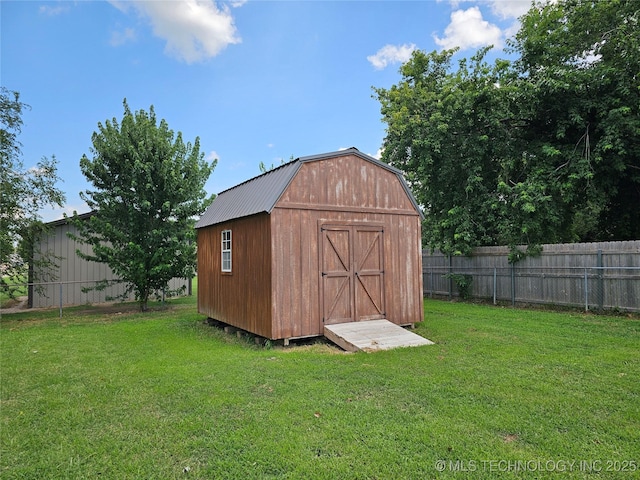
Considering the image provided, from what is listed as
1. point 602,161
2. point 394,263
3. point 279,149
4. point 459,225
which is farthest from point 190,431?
point 279,149

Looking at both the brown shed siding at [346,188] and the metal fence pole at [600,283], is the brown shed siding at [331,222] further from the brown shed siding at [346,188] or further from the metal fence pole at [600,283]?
the metal fence pole at [600,283]

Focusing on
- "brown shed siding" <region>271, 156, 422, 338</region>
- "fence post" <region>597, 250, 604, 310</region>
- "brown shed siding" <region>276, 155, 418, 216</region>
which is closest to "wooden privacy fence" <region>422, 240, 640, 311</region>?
"fence post" <region>597, 250, 604, 310</region>

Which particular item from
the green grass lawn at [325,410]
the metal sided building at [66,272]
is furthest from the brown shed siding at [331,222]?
the metal sided building at [66,272]

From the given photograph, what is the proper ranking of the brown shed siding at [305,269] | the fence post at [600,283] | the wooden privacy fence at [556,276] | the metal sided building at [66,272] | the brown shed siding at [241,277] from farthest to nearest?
the metal sided building at [66,272]
the fence post at [600,283]
the wooden privacy fence at [556,276]
the brown shed siding at [241,277]
the brown shed siding at [305,269]

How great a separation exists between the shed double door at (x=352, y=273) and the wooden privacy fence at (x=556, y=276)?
607cm

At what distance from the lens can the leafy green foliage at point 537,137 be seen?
458 inches

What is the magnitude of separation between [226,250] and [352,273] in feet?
10.2

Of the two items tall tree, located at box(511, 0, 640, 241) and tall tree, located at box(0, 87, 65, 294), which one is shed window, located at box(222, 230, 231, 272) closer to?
tall tree, located at box(0, 87, 65, 294)

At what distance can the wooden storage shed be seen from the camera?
287 inches

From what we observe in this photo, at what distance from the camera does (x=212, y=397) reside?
4438 mm

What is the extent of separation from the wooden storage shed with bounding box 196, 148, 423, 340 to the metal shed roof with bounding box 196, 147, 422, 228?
3 cm

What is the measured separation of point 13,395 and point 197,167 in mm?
9145

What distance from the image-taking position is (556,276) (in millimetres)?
11297

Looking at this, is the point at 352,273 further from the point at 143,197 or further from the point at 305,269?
the point at 143,197
